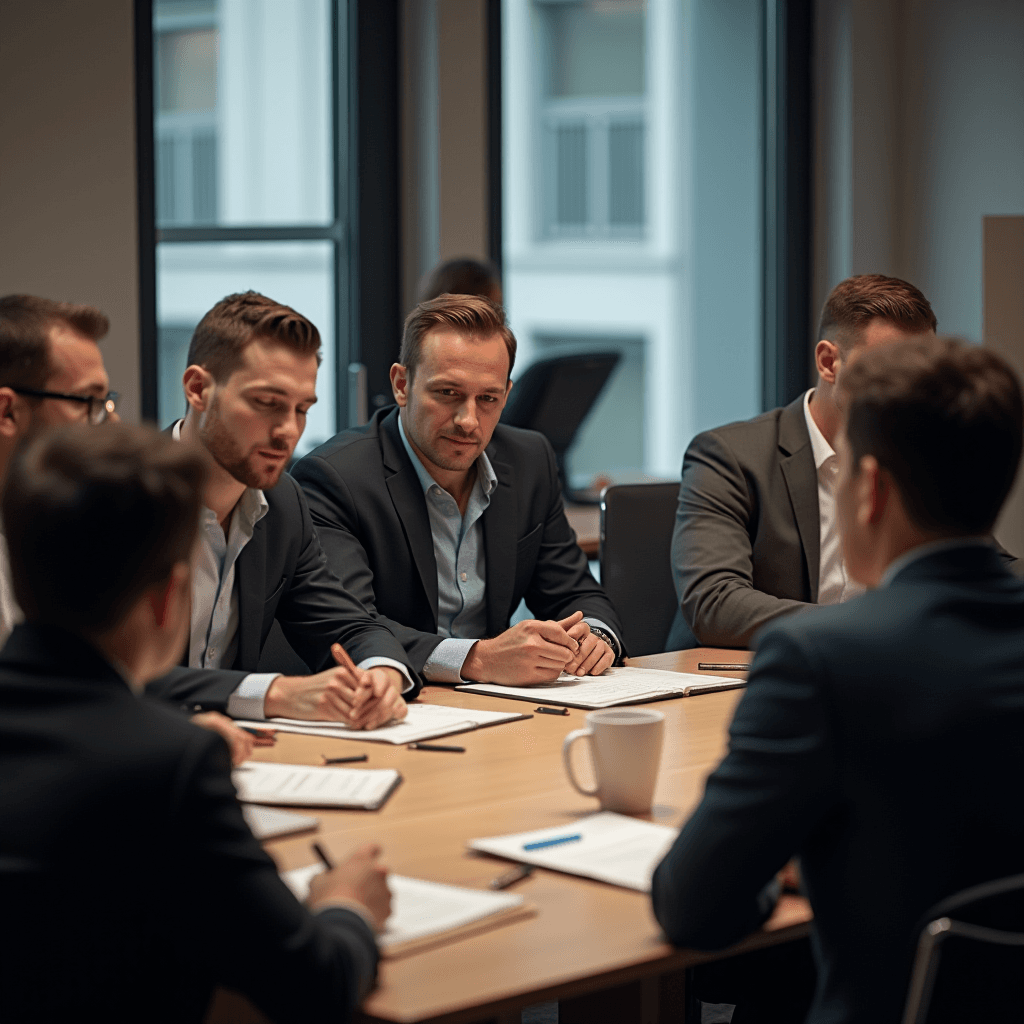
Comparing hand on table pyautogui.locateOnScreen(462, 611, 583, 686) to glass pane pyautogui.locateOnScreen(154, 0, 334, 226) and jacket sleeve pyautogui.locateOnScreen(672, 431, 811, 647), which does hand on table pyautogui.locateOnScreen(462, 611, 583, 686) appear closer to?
jacket sleeve pyautogui.locateOnScreen(672, 431, 811, 647)

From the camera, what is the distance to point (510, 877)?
1.45 meters

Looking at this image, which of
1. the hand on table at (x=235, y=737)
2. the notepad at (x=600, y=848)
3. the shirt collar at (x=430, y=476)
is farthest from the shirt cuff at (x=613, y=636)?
the notepad at (x=600, y=848)

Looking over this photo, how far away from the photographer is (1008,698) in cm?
123

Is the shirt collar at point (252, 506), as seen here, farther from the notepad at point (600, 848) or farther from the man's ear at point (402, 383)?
the notepad at point (600, 848)

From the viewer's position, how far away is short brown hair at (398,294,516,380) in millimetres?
2814

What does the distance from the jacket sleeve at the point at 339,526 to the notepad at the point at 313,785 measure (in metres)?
0.86

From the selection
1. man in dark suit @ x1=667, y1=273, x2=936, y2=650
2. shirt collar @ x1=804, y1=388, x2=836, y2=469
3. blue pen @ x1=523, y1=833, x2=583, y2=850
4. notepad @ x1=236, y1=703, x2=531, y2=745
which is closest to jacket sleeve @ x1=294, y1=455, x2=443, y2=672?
notepad @ x1=236, y1=703, x2=531, y2=745

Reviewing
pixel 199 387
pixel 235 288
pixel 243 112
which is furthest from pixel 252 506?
pixel 243 112

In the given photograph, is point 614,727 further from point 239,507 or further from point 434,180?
point 434,180

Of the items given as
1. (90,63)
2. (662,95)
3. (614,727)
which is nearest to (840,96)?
(662,95)

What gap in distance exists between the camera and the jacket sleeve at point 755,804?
3.99 ft

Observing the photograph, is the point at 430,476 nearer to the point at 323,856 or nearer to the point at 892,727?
the point at 323,856

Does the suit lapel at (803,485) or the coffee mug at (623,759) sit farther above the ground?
the suit lapel at (803,485)

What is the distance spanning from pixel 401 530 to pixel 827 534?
900 mm
